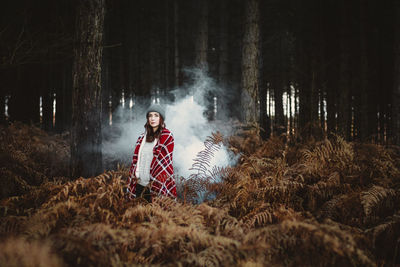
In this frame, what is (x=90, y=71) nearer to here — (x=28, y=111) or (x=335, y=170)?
(x=335, y=170)

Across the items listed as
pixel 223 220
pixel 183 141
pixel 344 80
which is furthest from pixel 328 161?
pixel 344 80

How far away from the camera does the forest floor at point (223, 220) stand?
88.2 inches

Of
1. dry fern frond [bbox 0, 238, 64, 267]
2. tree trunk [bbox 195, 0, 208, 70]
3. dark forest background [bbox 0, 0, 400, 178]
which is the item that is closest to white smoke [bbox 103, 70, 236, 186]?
dark forest background [bbox 0, 0, 400, 178]

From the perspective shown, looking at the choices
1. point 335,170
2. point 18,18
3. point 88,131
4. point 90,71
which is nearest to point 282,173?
point 335,170

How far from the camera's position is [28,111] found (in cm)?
1281

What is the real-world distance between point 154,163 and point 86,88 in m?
2.05

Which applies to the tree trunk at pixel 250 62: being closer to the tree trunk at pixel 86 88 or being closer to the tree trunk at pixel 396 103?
the tree trunk at pixel 86 88

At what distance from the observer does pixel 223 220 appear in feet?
10.3

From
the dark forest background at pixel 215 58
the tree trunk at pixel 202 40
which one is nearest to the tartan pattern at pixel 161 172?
the dark forest background at pixel 215 58

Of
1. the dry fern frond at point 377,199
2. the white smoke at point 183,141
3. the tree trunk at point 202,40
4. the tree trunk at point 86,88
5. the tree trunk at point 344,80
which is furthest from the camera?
the tree trunk at point 344,80

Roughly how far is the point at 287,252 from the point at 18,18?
11.0m

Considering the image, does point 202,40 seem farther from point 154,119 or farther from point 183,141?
point 154,119

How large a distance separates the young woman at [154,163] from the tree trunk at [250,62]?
3809 millimetres

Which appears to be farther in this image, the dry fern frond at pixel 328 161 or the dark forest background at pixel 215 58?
the dark forest background at pixel 215 58
